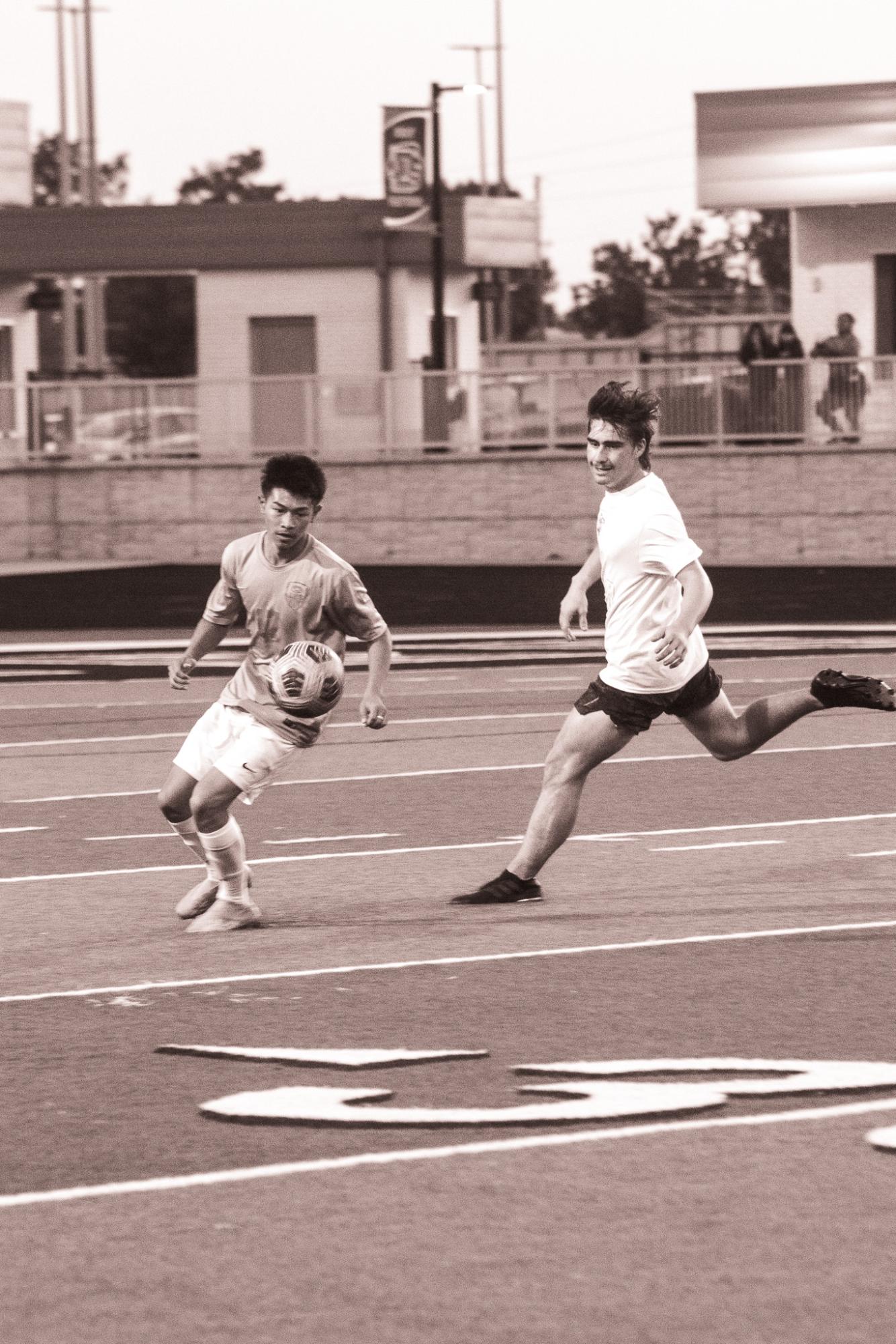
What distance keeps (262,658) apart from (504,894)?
1.25 metres

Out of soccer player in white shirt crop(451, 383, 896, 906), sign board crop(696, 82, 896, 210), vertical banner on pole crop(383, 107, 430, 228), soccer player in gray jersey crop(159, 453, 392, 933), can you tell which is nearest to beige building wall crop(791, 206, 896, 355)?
sign board crop(696, 82, 896, 210)

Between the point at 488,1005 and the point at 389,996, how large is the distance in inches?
12.4

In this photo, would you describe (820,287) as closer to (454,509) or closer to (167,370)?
(454,509)

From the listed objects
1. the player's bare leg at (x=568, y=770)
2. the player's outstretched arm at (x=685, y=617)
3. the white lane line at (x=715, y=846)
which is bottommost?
the white lane line at (x=715, y=846)

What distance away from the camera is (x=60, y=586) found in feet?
98.1

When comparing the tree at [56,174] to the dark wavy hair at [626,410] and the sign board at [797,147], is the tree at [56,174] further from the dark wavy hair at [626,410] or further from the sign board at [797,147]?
the dark wavy hair at [626,410]

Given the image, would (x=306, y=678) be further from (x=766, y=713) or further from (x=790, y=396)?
(x=790, y=396)

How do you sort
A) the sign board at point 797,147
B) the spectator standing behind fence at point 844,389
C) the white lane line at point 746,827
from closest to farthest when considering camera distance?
the white lane line at point 746,827
the spectator standing behind fence at point 844,389
the sign board at point 797,147

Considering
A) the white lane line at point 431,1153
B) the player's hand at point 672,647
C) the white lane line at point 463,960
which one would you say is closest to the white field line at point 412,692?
the player's hand at point 672,647

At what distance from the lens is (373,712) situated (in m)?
8.62

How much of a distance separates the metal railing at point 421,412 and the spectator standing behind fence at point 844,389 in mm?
18

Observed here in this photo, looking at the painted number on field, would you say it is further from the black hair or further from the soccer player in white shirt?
the soccer player in white shirt

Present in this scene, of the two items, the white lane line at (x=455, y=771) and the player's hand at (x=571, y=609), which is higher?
the player's hand at (x=571, y=609)

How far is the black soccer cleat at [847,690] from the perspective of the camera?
9133 mm
